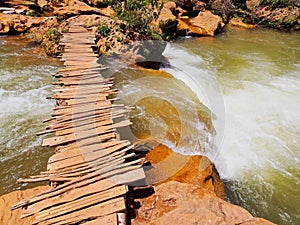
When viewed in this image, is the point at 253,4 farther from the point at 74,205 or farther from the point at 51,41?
the point at 74,205

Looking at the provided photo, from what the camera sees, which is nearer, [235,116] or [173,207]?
[173,207]

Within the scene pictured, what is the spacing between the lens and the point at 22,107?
17.9 feet

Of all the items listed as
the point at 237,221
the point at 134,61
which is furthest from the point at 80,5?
the point at 237,221

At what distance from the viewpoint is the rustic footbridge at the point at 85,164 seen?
2.62m

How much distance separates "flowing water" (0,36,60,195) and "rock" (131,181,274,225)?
219 cm

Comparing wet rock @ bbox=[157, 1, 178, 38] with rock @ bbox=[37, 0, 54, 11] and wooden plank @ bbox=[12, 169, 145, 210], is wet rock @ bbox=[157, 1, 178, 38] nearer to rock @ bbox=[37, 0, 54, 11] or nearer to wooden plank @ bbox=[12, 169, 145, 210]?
rock @ bbox=[37, 0, 54, 11]

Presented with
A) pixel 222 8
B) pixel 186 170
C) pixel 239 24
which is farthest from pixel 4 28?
pixel 239 24

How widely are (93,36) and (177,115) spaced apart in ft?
13.9

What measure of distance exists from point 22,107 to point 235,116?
17.6ft

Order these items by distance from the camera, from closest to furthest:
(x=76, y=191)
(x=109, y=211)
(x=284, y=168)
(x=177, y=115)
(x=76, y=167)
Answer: (x=109, y=211) < (x=76, y=191) < (x=76, y=167) < (x=284, y=168) < (x=177, y=115)

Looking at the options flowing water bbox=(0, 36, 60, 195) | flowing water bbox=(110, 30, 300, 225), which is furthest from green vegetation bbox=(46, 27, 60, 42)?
flowing water bbox=(110, 30, 300, 225)

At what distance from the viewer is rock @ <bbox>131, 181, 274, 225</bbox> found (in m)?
2.71

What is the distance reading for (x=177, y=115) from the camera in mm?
5211

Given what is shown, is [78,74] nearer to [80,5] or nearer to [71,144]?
[71,144]
